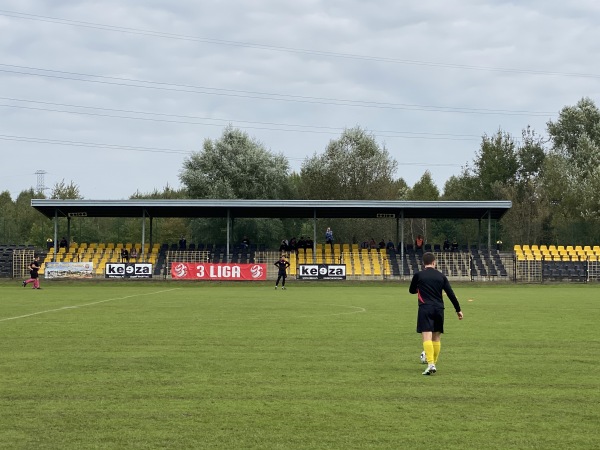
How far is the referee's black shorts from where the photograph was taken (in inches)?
472

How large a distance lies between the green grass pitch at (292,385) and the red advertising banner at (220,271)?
28947 millimetres

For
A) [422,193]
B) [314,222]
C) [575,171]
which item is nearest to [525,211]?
[575,171]

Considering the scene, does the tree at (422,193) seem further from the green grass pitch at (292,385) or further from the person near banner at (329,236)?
the green grass pitch at (292,385)

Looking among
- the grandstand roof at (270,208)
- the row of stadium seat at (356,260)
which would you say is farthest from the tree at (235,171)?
the row of stadium seat at (356,260)

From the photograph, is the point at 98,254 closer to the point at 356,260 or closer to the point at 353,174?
the point at 356,260

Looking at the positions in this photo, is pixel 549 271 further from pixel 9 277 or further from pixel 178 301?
pixel 9 277

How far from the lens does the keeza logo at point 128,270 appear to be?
50.6 meters

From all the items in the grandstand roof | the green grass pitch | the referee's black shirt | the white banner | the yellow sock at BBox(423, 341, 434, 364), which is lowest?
the green grass pitch

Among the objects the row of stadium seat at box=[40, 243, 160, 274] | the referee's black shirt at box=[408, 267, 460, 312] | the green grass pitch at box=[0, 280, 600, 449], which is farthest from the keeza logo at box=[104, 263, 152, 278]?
the referee's black shirt at box=[408, 267, 460, 312]

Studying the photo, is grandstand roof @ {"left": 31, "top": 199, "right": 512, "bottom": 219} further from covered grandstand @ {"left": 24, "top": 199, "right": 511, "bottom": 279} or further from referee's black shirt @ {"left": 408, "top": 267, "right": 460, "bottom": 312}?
referee's black shirt @ {"left": 408, "top": 267, "right": 460, "bottom": 312}

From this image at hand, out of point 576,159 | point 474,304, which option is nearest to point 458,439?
point 474,304

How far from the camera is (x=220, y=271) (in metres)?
49.7

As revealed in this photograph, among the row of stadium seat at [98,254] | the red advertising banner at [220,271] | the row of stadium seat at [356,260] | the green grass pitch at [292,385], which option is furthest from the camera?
the row of stadium seat at [98,254]

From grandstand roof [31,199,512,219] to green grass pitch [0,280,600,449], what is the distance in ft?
101
